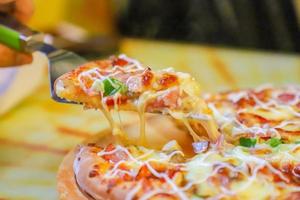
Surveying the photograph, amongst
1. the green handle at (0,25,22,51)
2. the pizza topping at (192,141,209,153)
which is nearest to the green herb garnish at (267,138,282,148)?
the pizza topping at (192,141,209,153)

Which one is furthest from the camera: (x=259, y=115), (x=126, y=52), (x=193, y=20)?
(x=193, y=20)

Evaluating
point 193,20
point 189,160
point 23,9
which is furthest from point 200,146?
point 193,20

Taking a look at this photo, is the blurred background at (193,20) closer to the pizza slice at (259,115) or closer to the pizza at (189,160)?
the pizza slice at (259,115)

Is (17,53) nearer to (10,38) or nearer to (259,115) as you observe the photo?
(10,38)

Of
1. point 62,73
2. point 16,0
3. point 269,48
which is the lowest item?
point 269,48

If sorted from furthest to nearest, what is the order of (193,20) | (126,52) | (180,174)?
1. (193,20)
2. (126,52)
3. (180,174)

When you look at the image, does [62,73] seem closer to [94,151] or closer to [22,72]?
[94,151]

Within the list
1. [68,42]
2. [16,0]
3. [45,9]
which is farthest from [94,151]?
[45,9]
